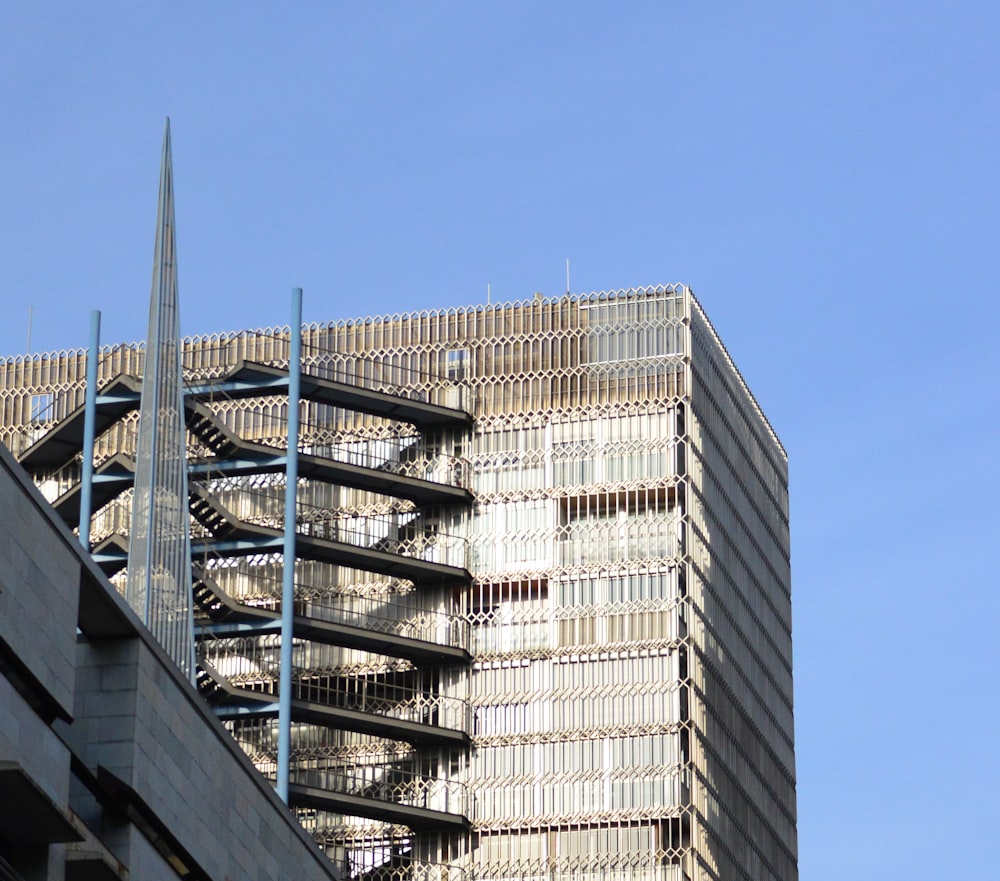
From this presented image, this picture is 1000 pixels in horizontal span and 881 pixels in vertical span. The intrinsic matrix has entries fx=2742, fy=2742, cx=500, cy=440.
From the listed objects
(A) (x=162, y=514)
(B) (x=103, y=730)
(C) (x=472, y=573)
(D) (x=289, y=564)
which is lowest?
(B) (x=103, y=730)

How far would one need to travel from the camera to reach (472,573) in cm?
10469

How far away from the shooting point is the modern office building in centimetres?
10031

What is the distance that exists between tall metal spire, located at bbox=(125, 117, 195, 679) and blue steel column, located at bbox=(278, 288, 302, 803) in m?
16.7

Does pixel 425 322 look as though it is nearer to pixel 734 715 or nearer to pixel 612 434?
pixel 612 434

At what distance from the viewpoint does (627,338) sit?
351ft

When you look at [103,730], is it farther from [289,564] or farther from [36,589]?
[289,564]

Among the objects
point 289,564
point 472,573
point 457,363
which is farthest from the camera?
point 457,363

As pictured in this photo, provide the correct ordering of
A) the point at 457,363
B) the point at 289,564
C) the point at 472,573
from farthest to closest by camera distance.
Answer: the point at 457,363 → the point at 472,573 → the point at 289,564

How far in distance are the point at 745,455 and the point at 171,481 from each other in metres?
40.2

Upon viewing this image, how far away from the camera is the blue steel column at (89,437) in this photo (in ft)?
330

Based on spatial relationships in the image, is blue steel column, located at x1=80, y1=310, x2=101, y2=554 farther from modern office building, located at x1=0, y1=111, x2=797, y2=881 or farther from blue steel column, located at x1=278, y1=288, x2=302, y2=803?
blue steel column, located at x1=278, y1=288, x2=302, y2=803

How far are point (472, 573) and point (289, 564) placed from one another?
8.41 meters

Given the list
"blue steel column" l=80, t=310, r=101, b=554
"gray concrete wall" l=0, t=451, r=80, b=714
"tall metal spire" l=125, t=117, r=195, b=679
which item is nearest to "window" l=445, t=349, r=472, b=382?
"blue steel column" l=80, t=310, r=101, b=554

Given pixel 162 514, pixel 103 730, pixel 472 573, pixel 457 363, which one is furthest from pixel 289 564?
pixel 103 730
